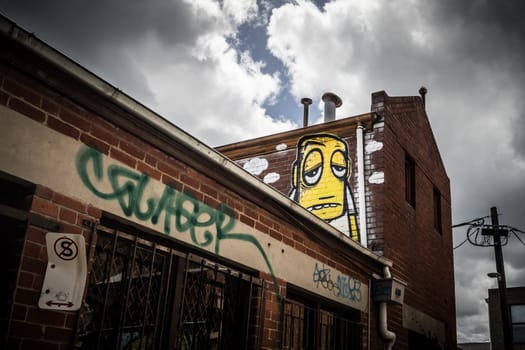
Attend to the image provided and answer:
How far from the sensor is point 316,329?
19.5 feet

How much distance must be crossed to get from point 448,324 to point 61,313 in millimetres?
9355

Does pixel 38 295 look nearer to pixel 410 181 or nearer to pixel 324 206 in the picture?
pixel 324 206

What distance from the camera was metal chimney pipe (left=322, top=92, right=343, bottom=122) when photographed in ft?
37.5

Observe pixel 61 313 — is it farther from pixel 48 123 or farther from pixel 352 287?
pixel 352 287

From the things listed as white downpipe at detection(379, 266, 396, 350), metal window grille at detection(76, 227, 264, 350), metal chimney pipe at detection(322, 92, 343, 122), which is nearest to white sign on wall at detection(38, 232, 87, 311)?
metal window grille at detection(76, 227, 264, 350)

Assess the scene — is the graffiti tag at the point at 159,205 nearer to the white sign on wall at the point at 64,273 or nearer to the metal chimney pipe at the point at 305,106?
the white sign on wall at the point at 64,273

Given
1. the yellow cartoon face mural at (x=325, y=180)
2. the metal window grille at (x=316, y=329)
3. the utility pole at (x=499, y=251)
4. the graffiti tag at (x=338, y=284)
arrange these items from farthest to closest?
1. the utility pole at (x=499, y=251)
2. the yellow cartoon face mural at (x=325, y=180)
3. the graffiti tag at (x=338, y=284)
4. the metal window grille at (x=316, y=329)

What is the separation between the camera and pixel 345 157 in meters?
9.30

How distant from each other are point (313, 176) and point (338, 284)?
3.40 metres

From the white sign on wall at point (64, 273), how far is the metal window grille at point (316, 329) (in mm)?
2748

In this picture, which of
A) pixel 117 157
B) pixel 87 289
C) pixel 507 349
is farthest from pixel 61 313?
pixel 507 349

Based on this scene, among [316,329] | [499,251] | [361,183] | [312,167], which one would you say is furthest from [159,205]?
[499,251]

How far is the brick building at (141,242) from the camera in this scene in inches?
120

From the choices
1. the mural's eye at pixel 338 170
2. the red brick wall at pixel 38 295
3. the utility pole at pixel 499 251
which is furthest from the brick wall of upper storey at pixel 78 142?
the utility pole at pixel 499 251
